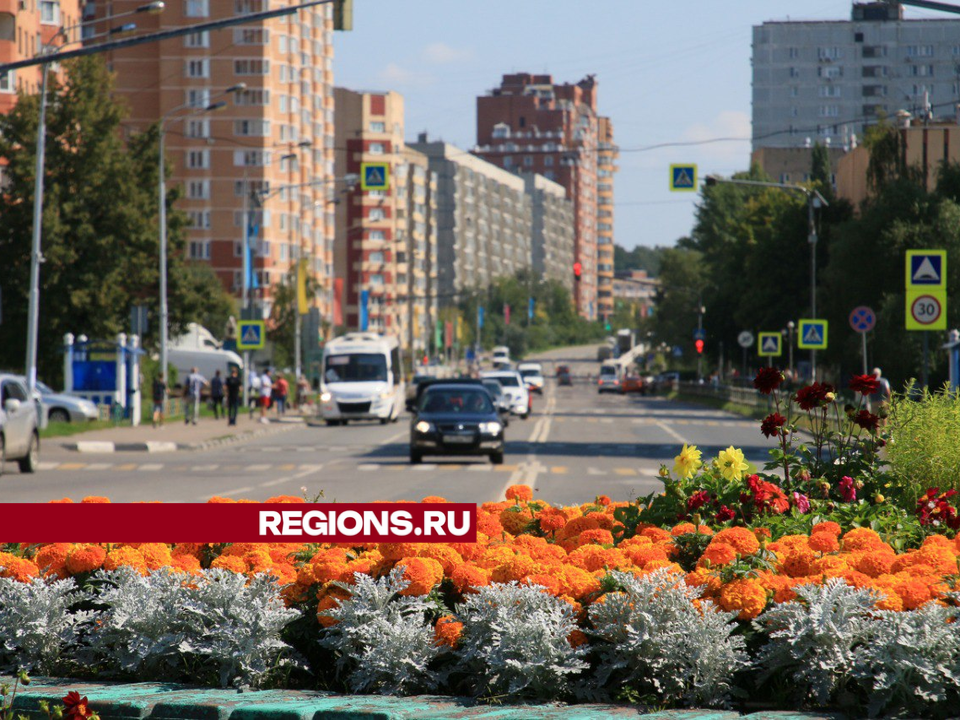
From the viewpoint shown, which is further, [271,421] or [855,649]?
[271,421]

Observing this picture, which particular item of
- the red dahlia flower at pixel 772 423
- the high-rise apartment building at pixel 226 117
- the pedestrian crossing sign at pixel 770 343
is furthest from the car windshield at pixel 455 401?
the high-rise apartment building at pixel 226 117

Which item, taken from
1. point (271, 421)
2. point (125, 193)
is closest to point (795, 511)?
point (271, 421)

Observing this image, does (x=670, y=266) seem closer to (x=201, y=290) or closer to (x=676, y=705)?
(x=201, y=290)

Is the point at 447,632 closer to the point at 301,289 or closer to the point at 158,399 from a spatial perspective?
the point at 158,399

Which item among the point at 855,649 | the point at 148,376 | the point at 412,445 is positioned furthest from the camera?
the point at 148,376

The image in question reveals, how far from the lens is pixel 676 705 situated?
5398mm

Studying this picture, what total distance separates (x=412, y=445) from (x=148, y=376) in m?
35.4

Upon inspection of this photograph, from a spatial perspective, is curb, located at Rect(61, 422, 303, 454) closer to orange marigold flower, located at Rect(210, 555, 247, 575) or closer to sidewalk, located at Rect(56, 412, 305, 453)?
sidewalk, located at Rect(56, 412, 305, 453)

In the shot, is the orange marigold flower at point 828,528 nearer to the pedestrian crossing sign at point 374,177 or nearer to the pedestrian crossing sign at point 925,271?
the pedestrian crossing sign at point 925,271

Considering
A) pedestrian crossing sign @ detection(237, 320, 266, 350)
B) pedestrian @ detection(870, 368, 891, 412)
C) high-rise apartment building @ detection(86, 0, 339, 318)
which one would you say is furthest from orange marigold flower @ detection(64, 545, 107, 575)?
high-rise apartment building @ detection(86, 0, 339, 318)

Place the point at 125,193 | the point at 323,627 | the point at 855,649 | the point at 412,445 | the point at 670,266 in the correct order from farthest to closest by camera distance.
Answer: the point at 670,266 < the point at 125,193 < the point at 412,445 < the point at 323,627 < the point at 855,649

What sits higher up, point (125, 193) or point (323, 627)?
point (125, 193)

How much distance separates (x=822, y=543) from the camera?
6676 millimetres

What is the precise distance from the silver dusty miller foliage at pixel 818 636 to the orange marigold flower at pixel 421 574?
1253 millimetres
